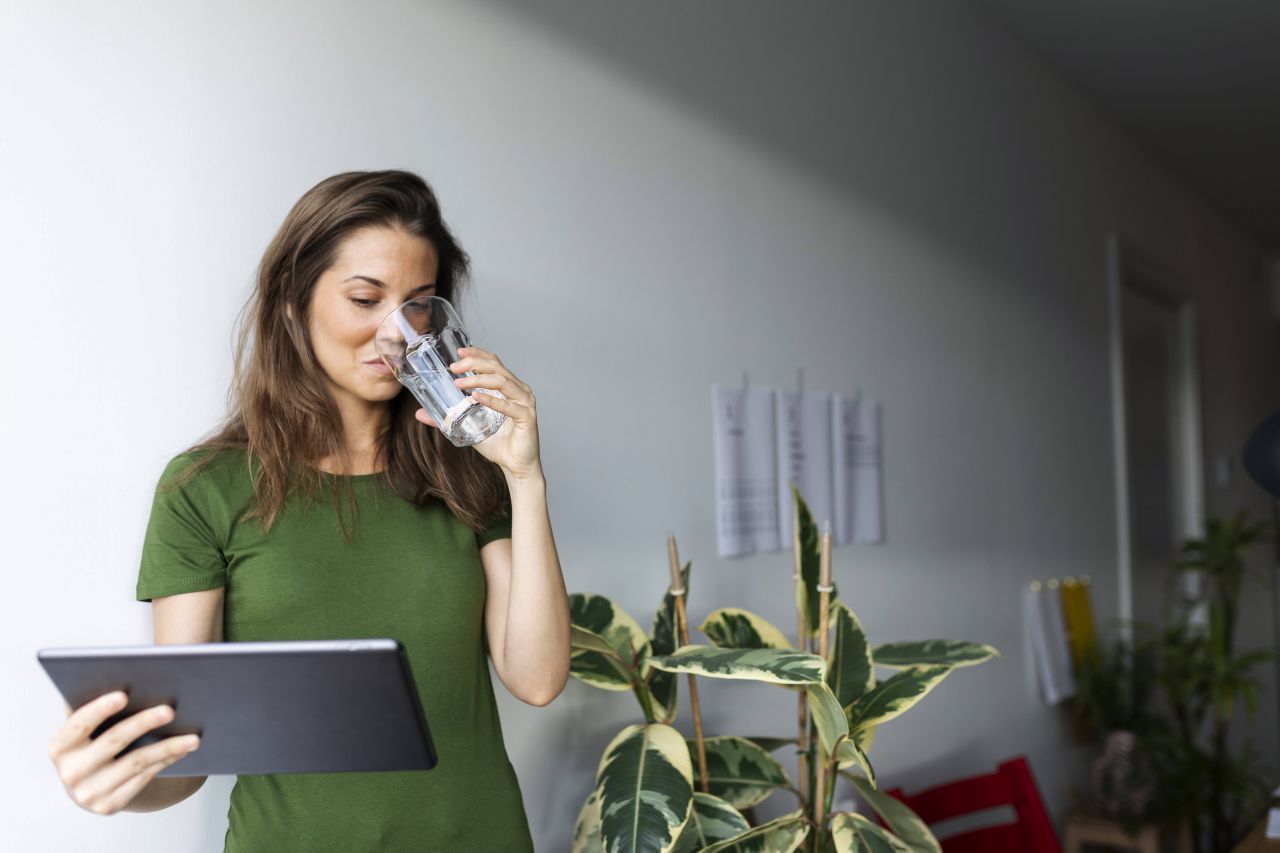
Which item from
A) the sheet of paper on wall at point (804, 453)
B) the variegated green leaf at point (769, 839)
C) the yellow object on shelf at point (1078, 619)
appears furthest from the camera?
the yellow object on shelf at point (1078, 619)

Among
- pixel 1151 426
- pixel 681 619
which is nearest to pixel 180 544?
pixel 681 619

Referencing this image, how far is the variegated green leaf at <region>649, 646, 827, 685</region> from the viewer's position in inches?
48.6

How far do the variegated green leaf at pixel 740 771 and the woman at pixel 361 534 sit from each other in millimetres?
451

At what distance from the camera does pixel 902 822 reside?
1571 millimetres

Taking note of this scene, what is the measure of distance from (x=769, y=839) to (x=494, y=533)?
0.57m

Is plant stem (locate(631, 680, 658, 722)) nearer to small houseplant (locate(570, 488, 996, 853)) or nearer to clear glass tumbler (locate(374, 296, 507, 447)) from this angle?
small houseplant (locate(570, 488, 996, 853))

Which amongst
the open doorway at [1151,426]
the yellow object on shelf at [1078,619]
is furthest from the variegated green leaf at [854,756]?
the open doorway at [1151,426]

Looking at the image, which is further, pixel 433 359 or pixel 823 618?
pixel 823 618

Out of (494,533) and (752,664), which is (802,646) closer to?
(752,664)

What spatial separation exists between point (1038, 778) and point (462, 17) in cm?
272

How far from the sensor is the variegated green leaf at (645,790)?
1.25 m

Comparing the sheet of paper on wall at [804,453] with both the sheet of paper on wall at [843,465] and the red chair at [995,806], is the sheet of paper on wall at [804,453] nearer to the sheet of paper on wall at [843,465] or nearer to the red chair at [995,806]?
the sheet of paper on wall at [843,465]

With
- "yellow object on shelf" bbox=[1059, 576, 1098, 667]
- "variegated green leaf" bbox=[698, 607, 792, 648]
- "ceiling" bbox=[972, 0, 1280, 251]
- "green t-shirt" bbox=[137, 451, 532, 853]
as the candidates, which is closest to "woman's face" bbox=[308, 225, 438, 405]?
"green t-shirt" bbox=[137, 451, 532, 853]

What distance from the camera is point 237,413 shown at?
3.87 feet
